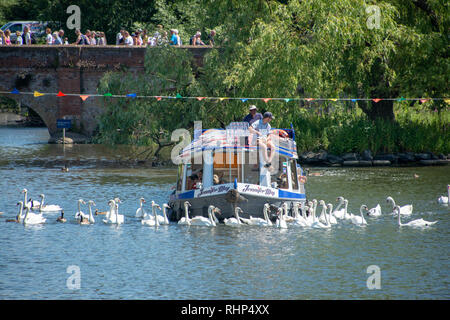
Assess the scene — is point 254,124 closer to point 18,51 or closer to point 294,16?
point 294,16

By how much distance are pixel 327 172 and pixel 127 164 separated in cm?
988

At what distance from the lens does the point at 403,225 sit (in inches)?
897

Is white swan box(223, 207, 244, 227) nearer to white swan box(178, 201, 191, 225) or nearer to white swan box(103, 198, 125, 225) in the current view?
white swan box(178, 201, 191, 225)

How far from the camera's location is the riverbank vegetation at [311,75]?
34.3 meters

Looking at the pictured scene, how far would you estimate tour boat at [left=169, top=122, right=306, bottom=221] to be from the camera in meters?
22.3

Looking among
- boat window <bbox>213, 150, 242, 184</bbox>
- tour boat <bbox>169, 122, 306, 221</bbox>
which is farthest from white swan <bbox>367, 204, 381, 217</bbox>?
boat window <bbox>213, 150, 242, 184</bbox>

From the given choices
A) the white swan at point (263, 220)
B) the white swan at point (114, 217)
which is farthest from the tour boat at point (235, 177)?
the white swan at point (114, 217)

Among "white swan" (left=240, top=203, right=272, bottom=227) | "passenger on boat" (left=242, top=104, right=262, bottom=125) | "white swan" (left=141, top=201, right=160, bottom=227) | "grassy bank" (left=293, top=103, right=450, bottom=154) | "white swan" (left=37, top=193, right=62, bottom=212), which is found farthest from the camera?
"grassy bank" (left=293, top=103, right=450, bottom=154)

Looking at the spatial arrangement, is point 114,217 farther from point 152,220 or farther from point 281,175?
point 281,175

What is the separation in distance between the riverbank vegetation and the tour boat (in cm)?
1039

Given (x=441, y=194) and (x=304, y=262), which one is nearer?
(x=304, y=262)

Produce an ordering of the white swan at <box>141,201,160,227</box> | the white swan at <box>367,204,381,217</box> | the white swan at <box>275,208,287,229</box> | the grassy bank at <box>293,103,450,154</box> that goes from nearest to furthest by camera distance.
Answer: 1. the white swan at <box>275,208,287,229</box>
2. the white swan at <box>141,201,160,227</box>
3. the white swan at <box>367,204,381,217</box>
4. the grassy bank at <box>293,103,450,154</box>
